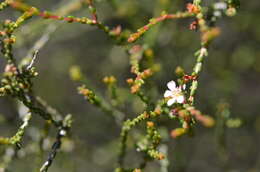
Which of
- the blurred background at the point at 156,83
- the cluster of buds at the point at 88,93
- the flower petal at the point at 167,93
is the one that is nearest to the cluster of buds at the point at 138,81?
the flower petal at the point at 167,93

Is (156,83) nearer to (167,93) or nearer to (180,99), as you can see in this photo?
(167,93)

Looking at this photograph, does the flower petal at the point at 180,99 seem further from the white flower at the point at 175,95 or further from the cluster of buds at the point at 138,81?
the cluster of buds at the point at 138,81

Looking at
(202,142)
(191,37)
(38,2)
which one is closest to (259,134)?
(202,142)

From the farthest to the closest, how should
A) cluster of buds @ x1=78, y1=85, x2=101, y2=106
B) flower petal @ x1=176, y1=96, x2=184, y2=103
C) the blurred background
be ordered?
1. the blurred background
2. cluster of buds @ x1=78, y1=85, x2=101, y2=106
3. flower petal @ x1=176, y1=96, x2=184, y2=103

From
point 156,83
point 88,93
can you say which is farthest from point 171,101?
point 156,83

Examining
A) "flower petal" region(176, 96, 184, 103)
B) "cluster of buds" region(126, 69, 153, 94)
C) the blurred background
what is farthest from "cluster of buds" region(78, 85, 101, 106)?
the blurred background

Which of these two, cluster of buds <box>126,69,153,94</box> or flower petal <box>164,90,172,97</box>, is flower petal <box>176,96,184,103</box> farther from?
cluster of buds <box>126,69,153,94</box>

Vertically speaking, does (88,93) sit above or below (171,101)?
above

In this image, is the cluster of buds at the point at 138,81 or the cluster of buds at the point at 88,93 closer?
the cluster of buds at the point at 138,81
